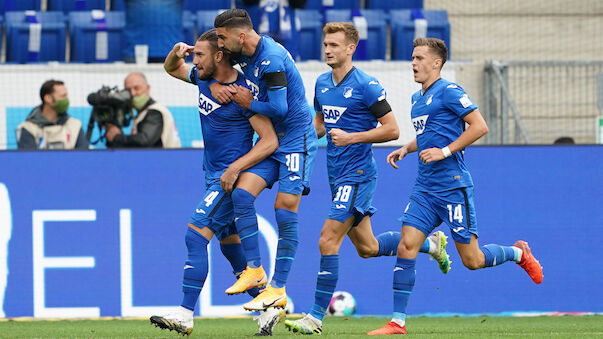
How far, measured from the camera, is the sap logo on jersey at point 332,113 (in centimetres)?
814

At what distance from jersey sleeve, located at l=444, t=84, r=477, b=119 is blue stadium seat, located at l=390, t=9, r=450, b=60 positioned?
7317 millimetres

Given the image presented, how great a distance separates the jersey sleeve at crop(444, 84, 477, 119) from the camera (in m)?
7.91

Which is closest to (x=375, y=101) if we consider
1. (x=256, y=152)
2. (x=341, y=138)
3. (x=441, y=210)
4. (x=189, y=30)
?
(x=341, y=138)

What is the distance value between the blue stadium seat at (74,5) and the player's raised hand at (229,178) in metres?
8.56

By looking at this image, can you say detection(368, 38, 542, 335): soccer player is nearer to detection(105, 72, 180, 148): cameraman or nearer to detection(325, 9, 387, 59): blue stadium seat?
detection(105, 72, 180, 148): cameraman

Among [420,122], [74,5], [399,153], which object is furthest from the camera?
[74,5]

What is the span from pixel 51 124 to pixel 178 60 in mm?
3782

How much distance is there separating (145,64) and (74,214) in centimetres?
302

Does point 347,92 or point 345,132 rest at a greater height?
point 347,92

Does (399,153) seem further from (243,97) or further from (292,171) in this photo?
→ (243,97)

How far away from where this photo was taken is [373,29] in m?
15.4

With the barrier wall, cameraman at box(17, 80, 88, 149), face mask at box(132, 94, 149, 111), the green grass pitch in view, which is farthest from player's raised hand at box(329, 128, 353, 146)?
cameraman at box(17, 80, 88, 149)

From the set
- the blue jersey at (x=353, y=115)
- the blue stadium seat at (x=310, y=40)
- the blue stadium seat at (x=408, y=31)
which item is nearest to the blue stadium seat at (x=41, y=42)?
the blue stadium seat at (x=310, y=40)

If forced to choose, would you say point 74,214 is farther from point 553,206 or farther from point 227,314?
point 553,206
